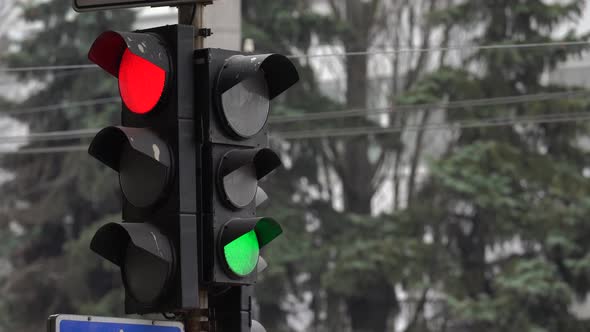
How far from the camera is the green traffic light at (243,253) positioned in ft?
15.9

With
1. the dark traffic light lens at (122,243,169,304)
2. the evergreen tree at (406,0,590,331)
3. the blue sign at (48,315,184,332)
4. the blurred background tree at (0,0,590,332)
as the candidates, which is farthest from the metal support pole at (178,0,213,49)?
the evergreen tree at (406,0,590,331)

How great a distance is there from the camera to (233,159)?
489cm

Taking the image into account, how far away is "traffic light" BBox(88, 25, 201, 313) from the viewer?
4.67 metres

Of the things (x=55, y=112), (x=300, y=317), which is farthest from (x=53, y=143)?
(x=300, y=317)

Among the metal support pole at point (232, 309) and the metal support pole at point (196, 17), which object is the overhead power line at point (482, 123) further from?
the metal support pole at point (232, 309)

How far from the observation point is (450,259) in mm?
26688

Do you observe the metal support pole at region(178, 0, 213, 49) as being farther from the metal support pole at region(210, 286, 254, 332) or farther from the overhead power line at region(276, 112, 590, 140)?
the overhead power line at region(276, 112, 590, 140)

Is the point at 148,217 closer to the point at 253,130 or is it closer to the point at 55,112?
the point at 253,130

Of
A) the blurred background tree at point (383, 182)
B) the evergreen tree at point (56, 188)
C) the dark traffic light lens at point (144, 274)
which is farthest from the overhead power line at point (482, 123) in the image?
the dark traffic light lens at point (144, 274)

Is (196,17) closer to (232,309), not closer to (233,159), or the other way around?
(233,159)

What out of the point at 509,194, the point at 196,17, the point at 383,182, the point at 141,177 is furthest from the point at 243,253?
the point at 383,182

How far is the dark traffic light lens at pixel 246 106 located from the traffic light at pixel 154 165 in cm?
14

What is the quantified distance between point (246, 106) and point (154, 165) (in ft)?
1.55

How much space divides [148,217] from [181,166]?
0.23 meters
